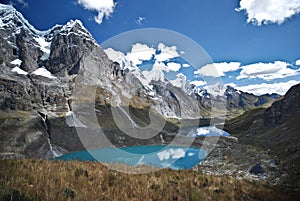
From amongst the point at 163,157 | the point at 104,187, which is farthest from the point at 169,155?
the point at 104,187

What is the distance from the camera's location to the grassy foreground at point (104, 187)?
657 cm

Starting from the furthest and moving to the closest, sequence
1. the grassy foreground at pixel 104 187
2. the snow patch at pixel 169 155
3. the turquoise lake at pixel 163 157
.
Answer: the snow patch at pixel 169 155
the turquoise lake at pixel 163 157
the grassy foreground at pixel 104 187

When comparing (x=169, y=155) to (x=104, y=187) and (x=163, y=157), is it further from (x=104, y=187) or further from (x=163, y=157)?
(x=104, y=187)

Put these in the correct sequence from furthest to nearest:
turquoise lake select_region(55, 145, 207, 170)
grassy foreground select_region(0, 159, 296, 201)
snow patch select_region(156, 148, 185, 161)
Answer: snow patch select_region(156, 148, 185, 161), turquoise lake select_region(55, 145, 207, 170), grassy foreground select_region(0, 159, 296, 201)

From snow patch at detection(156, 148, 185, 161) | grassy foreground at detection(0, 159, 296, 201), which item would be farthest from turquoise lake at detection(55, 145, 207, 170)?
grassy foreground at detection(0, 159, 296, 201)

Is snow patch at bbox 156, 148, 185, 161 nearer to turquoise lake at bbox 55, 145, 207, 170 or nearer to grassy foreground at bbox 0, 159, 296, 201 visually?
turquoise lake at bbox 55, 145, 207, 170

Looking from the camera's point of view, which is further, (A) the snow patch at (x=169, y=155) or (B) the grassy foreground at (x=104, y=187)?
(A) the snow patch at (x=169, y=155)

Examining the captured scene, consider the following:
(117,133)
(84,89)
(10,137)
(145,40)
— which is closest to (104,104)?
(84,89)

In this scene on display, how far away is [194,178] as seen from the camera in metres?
11.9

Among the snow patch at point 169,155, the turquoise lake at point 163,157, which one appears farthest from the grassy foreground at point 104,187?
the snow patch at point 169,155

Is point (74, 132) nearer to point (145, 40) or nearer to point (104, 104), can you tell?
point (104, 104)

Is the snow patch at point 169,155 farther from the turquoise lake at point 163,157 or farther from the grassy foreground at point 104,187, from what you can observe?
the grassy foreground at point 104,187

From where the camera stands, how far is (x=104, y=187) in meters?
8.44

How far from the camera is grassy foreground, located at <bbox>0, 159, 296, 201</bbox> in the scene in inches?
259
